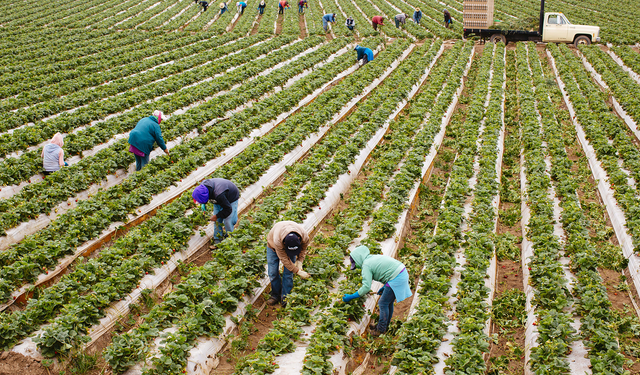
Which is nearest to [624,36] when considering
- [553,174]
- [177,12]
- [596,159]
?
[596,159]

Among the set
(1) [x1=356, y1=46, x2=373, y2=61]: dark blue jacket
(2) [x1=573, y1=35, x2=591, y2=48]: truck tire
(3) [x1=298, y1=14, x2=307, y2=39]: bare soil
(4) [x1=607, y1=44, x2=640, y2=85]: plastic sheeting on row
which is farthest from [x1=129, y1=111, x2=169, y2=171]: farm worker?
(2) [x1=573, y1=35, x2=591, y2=48]: truck tire

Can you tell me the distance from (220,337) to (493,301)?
3.83 m

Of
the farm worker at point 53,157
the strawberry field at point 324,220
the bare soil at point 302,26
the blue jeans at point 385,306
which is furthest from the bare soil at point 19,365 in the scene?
the bare soil at point 302,26

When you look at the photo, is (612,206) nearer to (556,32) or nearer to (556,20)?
(556,32)

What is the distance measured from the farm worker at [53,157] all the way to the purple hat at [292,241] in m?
6.27

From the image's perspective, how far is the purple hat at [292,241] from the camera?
19.5 ft

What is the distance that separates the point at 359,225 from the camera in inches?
317

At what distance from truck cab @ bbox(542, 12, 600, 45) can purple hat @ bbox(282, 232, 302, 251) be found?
25769 mm

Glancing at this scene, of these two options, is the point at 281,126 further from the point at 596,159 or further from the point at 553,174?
the point at 596,159

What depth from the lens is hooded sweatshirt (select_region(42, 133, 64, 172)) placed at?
9.64 meters

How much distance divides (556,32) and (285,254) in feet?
85.2

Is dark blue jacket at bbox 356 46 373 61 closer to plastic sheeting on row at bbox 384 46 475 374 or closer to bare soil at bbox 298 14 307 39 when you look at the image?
plastic sheeting on row at bbox 384 46 475 374

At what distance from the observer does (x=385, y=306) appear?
19.5 feet

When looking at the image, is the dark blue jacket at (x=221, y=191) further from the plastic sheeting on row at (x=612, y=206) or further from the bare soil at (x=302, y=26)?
the bare soil at (x=302, y=26)
